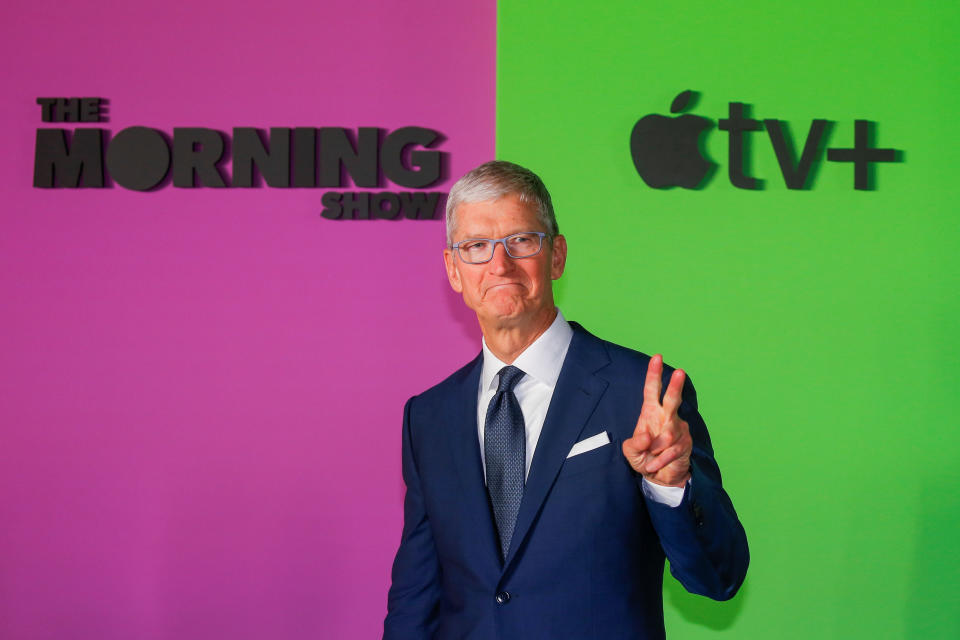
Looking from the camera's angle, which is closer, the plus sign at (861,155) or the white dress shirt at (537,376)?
the white dress shirt at (537,376)

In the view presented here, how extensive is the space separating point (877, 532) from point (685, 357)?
3.01ft

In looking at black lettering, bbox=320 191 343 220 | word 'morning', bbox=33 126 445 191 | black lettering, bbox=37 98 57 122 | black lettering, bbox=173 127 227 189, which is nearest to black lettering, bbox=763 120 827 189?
word 'morning', bbox=33 126 445 191

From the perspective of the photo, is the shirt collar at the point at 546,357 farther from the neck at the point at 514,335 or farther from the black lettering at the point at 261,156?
the black lettering at the point at 261,156

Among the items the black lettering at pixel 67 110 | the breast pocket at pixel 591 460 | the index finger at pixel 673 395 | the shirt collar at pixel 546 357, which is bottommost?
the breast pocket at pixel 591 460

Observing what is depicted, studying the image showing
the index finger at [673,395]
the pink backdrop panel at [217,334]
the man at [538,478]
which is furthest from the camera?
the pink backdrop panel at [217,334]

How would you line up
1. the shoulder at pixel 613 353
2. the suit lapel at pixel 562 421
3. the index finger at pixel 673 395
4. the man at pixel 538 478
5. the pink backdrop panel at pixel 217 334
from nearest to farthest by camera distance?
the index finger at pixel 673 395
the man at pixel 538 478
the suit lapel at pixel 562 421
the shoulder at pixel 613 353
the pink backdrop panel at pixel 217 334

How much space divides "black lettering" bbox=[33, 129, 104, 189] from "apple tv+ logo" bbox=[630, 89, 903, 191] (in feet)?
6.58

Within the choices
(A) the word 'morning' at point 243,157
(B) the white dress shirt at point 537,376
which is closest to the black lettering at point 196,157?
(A) the word 'morning' at point 243,157

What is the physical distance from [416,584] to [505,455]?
1.50 feet

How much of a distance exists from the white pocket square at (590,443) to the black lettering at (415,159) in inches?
59.8

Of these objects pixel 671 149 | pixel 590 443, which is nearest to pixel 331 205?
pixel 671 149

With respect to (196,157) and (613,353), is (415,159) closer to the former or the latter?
(196,157)

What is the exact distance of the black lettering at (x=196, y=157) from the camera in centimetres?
304

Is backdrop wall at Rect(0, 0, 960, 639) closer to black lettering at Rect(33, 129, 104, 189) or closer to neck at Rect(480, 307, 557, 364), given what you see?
black lettering at Rect(33, 129, 104, 189)
